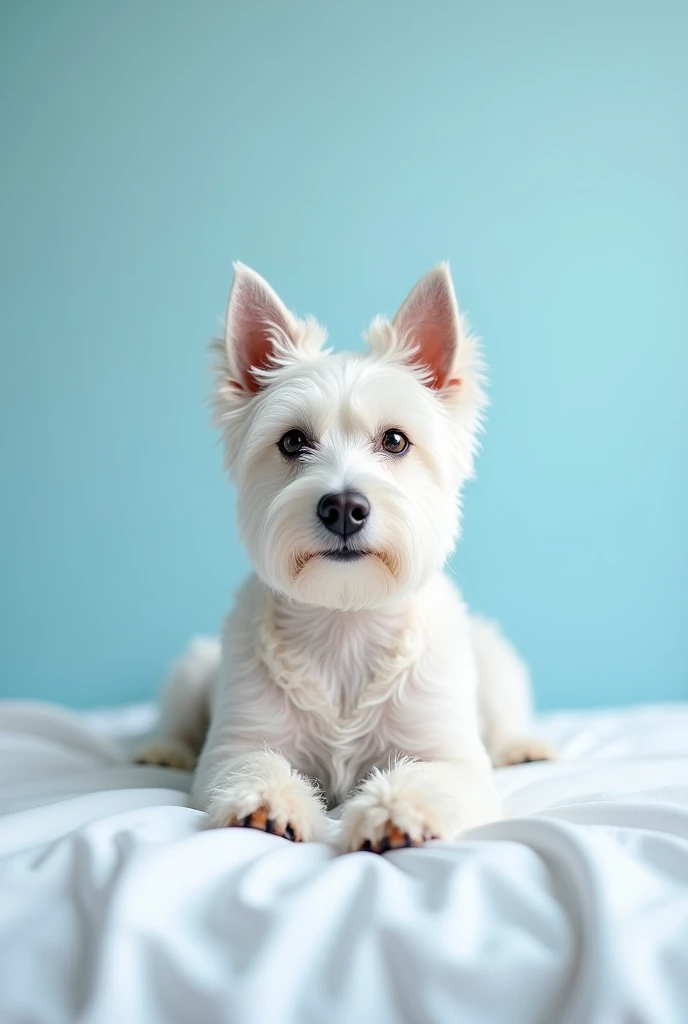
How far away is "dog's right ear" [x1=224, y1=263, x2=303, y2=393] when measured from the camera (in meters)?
2.22

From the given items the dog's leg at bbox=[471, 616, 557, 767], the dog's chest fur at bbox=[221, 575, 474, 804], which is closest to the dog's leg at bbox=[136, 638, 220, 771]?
the dog's chest fur at bbox=[221, 575, 474, 804]

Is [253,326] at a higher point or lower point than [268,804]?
higher

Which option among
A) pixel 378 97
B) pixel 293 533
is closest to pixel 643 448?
pixel 378 97

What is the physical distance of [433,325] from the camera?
226cm

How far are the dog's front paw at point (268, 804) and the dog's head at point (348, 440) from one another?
41cm

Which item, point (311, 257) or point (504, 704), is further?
point (311, 257)

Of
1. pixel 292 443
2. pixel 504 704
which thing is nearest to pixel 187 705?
pixel 504 704

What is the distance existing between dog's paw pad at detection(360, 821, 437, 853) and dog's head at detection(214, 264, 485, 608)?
1.89 feet

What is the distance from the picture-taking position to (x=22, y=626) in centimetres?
407

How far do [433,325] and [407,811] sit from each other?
4.02 ft

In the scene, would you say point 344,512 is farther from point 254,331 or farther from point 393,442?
point 254,331

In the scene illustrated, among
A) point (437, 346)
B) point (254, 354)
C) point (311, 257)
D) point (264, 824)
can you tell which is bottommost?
point (264, 824)

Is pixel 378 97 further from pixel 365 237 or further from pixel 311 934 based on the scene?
pixel 311 934

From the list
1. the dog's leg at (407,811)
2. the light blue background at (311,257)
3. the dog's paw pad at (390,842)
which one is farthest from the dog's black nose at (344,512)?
the light blue background at (311,257)
